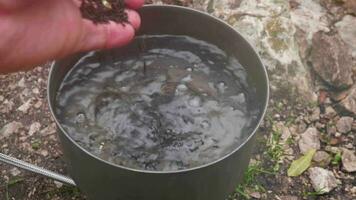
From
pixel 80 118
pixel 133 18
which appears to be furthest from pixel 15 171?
pixel 133 18

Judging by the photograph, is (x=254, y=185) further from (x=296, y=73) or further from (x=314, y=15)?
(x=314, y=15)

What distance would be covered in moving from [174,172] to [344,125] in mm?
1302

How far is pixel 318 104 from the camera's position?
2596 millimetres

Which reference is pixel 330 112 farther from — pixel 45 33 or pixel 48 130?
pixel 45 33

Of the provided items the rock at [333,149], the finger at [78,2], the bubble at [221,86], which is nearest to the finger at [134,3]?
the finger at [78,2]

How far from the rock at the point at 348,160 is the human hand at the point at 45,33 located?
1.19 meters

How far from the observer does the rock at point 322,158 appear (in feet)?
7.96

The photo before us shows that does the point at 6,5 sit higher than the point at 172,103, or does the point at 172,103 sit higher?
the point at 6,5

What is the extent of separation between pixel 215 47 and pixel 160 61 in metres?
0.23

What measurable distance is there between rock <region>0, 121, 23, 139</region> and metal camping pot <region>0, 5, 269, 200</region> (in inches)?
25.9

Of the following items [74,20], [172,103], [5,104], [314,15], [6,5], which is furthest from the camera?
[314,15]

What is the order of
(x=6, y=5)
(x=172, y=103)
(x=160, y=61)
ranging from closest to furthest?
1. (x=6, y=5)
2. (x=172, y=103)
3. (x=160, y=61)

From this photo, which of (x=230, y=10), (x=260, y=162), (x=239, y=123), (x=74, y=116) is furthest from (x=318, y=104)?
(x=74, y=116)

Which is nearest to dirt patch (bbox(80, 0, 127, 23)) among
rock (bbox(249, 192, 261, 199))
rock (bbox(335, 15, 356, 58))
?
rock (bbox(249, 192, 261, 199))
